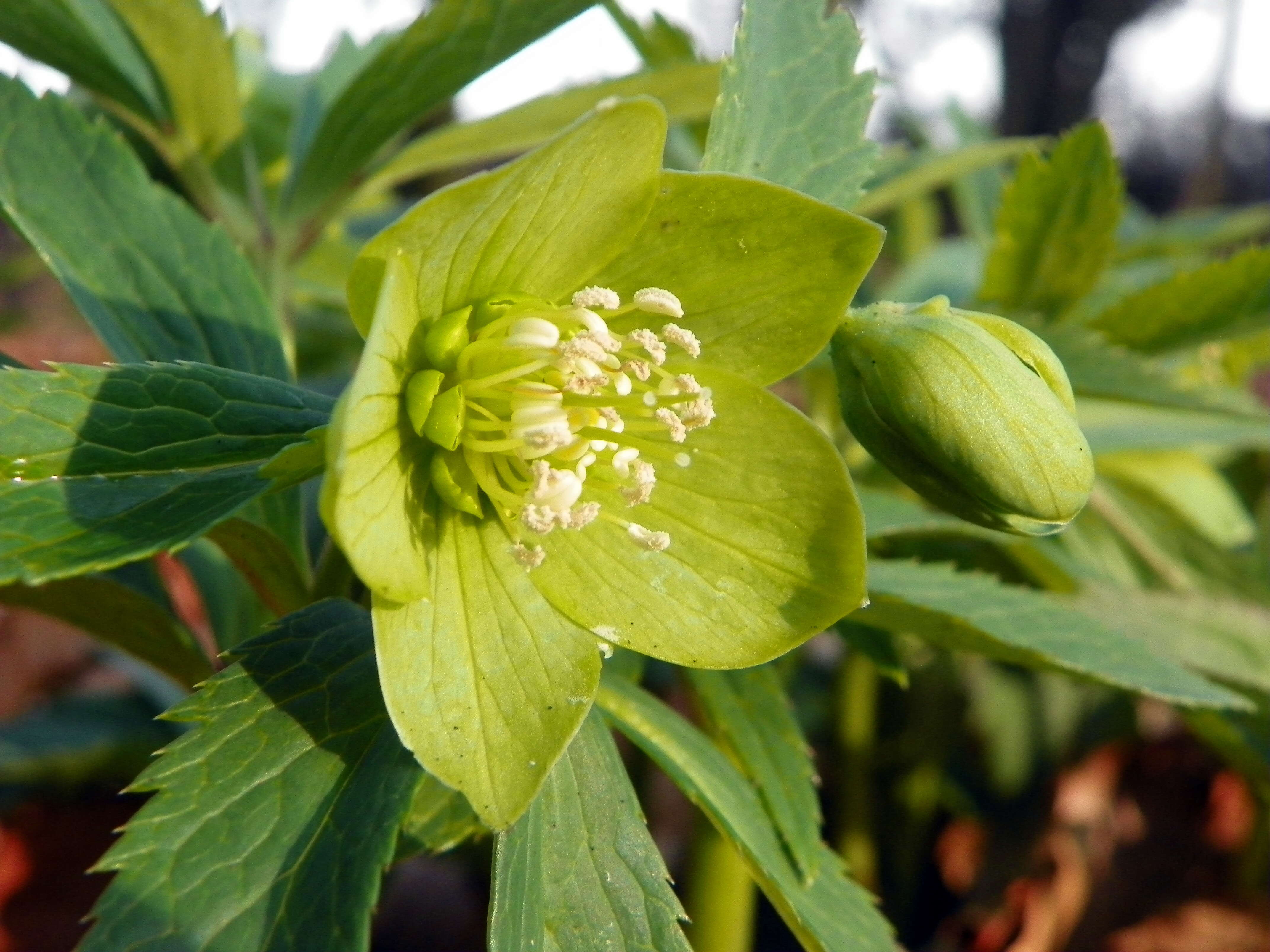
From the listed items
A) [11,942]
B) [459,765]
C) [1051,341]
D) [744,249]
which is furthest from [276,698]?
[11,942]

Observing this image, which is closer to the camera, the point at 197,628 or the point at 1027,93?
the point at 197,628

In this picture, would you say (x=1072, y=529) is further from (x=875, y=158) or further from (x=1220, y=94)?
(x=1220, y=94)

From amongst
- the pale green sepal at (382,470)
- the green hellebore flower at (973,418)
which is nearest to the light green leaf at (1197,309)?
the green hellebore flower at (973,418)

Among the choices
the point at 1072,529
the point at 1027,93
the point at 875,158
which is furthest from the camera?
the point at 1027,93

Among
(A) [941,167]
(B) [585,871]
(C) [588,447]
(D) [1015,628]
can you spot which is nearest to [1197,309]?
(A) [941,167]

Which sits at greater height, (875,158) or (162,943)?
(875,158)

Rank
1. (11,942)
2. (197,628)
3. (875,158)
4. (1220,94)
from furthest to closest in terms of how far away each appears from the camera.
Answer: (1220,94), (197,628), (11,942), (875,158)
